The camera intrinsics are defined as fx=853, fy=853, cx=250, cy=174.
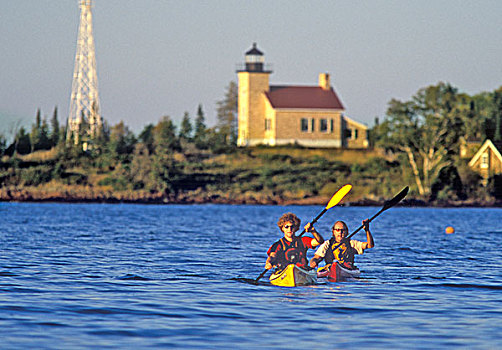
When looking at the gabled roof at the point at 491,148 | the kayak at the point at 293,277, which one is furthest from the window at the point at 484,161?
the kayak at the point at 293,277

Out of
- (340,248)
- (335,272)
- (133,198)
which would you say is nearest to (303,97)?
(133,198)

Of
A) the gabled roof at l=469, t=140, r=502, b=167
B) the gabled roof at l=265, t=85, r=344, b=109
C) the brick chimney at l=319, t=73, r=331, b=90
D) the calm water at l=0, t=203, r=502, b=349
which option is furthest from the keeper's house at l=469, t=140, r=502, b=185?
the calm water at l=0, t=203, r=502, b=349

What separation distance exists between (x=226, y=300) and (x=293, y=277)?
219 cm

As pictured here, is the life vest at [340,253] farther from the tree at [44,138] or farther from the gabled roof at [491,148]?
the tree at [44,138]

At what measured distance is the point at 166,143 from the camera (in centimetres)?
9406

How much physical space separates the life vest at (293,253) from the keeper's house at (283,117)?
255 feet

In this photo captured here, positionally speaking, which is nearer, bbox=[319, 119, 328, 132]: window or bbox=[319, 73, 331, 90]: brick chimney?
bbox=[319, 119, 328, 132]: window

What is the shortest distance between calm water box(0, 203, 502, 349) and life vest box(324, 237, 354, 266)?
24.2 inches

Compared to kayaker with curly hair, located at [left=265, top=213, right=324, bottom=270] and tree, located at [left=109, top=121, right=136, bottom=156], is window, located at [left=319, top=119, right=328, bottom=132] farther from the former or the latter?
kayaker with curly hair, located at [left=265, top=213, right=324, bottom=270]

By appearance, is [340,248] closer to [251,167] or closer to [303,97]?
[251,167]

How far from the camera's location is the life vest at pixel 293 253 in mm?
19516

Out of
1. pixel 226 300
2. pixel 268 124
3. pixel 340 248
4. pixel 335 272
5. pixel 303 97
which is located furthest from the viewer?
pixel 303 97

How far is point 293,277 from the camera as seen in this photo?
798 inches

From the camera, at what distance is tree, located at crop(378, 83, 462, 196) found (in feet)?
280
